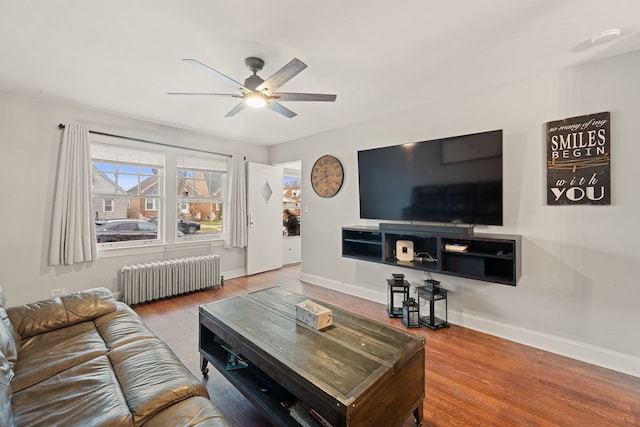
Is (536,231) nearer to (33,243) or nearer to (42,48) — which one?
(42,48)

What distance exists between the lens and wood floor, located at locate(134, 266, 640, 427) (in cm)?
168

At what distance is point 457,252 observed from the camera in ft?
8.66

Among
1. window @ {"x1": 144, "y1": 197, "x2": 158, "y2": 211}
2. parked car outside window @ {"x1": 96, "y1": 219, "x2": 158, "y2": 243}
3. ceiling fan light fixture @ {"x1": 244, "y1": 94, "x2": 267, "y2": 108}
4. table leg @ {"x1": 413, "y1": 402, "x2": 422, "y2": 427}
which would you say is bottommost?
table leg @ {"x1": 413, "y1": 402, "x2": 422, "y2": 427}

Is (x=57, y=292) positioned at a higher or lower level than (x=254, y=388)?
higher

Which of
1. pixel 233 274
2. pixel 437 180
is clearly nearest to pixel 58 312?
pixel 233 274

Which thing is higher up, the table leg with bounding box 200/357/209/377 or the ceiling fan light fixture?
the ceiling fan light fixture

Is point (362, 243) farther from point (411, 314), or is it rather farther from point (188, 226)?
point (188, 226)

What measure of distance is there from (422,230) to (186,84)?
286 centimetres

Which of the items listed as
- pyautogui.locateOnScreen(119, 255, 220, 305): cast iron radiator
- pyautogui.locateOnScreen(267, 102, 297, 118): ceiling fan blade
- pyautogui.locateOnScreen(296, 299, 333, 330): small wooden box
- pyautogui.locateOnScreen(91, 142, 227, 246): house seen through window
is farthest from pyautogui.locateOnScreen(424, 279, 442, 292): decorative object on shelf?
pyautogui.locateOnScreen(91, 142, 227, 246): house seen through window

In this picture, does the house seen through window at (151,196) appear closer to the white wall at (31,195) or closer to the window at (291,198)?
the white wall at (31,195)

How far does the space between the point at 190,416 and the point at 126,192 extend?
3723 mm

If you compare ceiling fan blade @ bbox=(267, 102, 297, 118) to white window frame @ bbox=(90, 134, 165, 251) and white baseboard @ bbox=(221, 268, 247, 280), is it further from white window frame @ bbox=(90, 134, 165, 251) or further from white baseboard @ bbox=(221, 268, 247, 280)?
white baseboard @ bbox=(221, 268, 247, 280)

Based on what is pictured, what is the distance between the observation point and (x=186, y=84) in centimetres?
266

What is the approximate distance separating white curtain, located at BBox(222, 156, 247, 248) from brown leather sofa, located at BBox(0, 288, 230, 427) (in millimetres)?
2739
